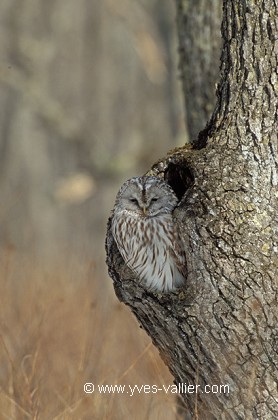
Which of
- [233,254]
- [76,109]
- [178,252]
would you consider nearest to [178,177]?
[178,252]

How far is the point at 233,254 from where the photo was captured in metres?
3.55

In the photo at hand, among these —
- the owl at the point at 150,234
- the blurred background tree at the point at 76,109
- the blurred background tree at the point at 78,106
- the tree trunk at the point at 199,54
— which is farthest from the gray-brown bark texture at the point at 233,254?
the blurred background tree at the point at 76,109

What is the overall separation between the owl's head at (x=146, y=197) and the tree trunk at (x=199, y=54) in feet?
3.35

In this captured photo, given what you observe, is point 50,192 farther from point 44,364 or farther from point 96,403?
point 96,403

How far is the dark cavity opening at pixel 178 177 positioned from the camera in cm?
401

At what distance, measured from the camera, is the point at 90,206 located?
43.2 feet

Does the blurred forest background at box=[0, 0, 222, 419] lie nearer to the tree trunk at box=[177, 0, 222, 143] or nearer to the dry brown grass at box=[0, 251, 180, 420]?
the dry brown grass at box=[0, 251, 180, 420]

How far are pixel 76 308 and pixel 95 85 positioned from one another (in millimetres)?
7961

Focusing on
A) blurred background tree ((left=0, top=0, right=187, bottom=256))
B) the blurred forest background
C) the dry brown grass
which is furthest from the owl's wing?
blurred background tree ((left=0, top=0, right=187, bottom=256))

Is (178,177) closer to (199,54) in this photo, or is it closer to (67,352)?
(199,54)

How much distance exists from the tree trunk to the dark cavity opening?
1139mm

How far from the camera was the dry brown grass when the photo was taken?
4.26 metres

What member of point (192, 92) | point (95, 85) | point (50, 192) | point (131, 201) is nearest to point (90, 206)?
point (50, 192)

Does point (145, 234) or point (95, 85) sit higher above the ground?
point (95, 85)
